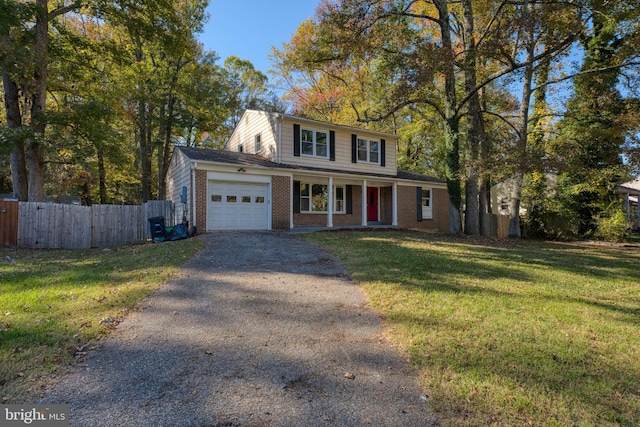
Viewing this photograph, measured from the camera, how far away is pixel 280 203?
14.3 m

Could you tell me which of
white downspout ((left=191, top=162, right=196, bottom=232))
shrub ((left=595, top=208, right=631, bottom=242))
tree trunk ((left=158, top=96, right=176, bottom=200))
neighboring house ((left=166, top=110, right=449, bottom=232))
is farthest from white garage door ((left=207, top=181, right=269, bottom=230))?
shrub ((left=595, top=208, right=631, bottom=242))

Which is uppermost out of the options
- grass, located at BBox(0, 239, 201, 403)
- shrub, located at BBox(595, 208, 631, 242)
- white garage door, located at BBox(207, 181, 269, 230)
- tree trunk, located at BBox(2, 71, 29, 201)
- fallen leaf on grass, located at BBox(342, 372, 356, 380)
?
tree trunk, located at BBox(2, 71, 29, 201)

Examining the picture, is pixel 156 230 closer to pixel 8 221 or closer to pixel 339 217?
pixel 8 221

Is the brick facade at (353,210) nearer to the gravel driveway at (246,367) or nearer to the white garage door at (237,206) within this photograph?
the white garage door at (237,206)

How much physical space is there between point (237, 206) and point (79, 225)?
5.61 m

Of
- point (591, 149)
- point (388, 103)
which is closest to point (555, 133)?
point (591, 149)

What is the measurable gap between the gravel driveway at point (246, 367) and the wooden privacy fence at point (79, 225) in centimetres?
870

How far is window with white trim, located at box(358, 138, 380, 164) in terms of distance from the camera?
691 inches

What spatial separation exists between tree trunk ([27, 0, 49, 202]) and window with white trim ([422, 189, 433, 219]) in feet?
58.4

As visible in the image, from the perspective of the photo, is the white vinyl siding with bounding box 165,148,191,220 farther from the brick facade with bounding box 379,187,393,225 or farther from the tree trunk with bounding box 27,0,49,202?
the brick facade with bounding box 379,187,393,225

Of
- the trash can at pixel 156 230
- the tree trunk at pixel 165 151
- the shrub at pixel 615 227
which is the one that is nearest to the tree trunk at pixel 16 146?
the trash can at pixel 156 230

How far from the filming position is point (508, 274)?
7.32 metres

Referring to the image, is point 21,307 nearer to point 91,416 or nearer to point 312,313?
point 91,416

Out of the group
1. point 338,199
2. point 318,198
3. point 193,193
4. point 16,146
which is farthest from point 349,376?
point 16,146
